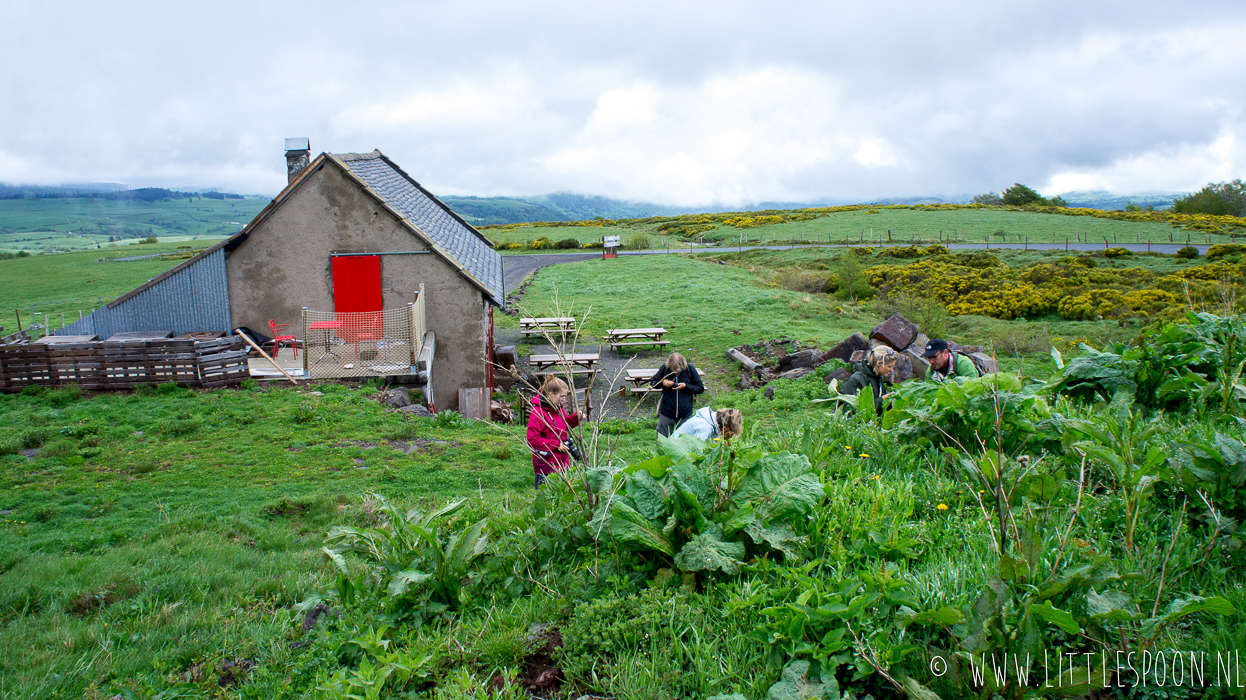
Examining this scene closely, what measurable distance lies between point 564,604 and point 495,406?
1120cm

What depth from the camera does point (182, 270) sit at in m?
15.6

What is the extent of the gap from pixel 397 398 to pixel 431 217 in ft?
27.6

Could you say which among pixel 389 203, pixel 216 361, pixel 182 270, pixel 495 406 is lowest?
pixel 495 406

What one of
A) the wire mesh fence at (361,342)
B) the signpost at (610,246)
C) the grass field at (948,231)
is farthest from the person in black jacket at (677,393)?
the grass field at (948,231)

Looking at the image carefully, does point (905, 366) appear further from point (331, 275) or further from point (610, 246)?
point (610, 246)

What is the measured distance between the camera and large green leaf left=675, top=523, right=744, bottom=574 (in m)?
3.15

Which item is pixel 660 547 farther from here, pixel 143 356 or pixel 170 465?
pixel 143 356

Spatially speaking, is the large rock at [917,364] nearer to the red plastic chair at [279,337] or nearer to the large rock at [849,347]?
the large rock at [849,347]

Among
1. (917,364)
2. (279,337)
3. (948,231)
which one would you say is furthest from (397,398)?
(948,231)

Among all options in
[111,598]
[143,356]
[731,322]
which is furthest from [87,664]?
[731,322]

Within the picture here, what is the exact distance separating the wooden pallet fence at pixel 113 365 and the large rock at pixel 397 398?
3.51 metres

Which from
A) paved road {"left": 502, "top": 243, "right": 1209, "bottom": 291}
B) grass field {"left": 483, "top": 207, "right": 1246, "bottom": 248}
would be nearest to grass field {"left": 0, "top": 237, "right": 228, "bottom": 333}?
paved road {"left": 502, "top": 243, "right": 1209, "bottom": 291}

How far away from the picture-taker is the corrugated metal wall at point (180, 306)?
51.4 ft

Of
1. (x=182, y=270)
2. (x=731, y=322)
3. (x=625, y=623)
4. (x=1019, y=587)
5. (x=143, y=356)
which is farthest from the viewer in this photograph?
(x=731, y=322)
